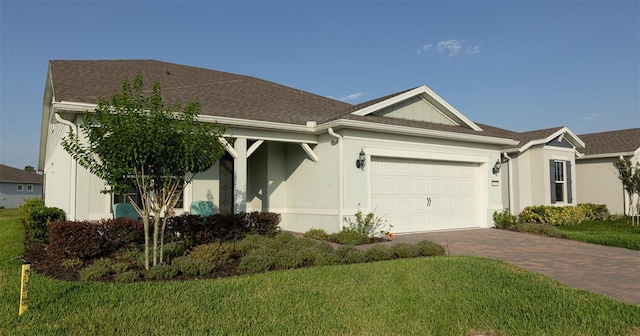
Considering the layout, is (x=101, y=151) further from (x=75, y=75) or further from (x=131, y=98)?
(x=75, y=75)

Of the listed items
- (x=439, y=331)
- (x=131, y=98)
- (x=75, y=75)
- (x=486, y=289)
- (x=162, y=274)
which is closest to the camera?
(x=439, y=331)

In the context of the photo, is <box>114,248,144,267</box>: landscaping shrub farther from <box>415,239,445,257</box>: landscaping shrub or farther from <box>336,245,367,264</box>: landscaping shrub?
<box>415,239,445,257</box>: landscaping shrub

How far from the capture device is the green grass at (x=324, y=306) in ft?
14.9

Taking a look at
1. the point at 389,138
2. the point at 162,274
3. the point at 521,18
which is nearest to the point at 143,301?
the point at 162,274

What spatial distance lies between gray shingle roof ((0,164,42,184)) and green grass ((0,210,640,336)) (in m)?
48.0

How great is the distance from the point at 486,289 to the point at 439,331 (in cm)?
182

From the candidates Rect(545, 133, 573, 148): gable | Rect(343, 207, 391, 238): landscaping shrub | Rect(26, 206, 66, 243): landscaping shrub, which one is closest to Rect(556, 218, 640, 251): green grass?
Rect(545, 133, 573, 148): gable

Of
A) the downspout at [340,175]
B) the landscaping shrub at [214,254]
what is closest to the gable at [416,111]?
the downspout at [340,175]

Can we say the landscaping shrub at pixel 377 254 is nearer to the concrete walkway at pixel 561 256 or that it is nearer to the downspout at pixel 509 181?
the concrete walkway at pixel 561 256

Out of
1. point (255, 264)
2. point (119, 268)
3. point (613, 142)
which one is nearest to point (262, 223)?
point (255, 264)

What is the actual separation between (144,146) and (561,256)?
867 centimetres

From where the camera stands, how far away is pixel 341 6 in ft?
46.0

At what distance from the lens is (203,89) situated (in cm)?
1379

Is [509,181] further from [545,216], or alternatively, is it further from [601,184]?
[601,184]
